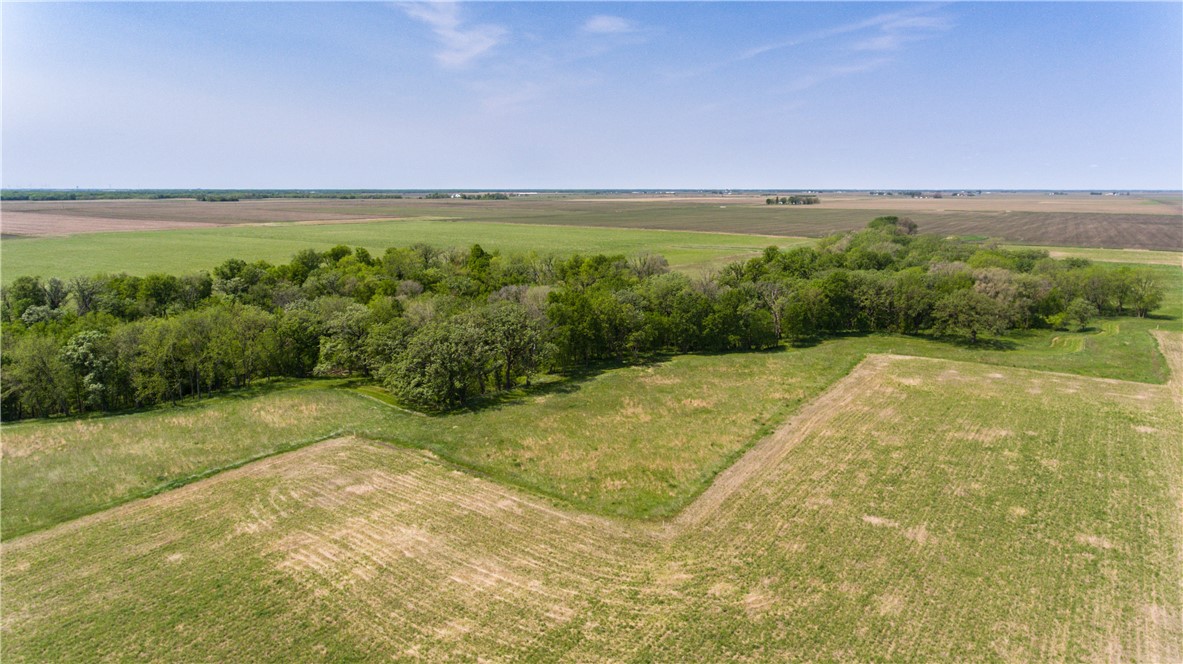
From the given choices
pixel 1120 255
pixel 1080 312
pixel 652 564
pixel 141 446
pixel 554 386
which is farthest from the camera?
pixel 1120 255

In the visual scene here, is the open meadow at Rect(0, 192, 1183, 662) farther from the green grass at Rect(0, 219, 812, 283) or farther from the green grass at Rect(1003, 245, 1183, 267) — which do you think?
the green grass at Rect(1003, 245, 1183, 267)

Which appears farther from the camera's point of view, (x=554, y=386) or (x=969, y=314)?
(x=969, y=314)

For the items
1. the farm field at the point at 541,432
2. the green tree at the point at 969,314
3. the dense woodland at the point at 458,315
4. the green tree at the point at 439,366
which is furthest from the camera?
the green tree at the point at 969,314

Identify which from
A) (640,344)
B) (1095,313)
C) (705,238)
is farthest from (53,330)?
(705,238)

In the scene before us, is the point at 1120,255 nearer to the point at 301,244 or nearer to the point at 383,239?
the point at 383,239

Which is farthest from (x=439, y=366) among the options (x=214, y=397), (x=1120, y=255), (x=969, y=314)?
(x=1120, y=255)

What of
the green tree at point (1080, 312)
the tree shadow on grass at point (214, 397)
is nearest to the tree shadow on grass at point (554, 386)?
the tree shadow on grass at point (214, 397)

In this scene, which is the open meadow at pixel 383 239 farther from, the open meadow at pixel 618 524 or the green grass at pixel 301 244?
the open meadow at pixel 618 524
